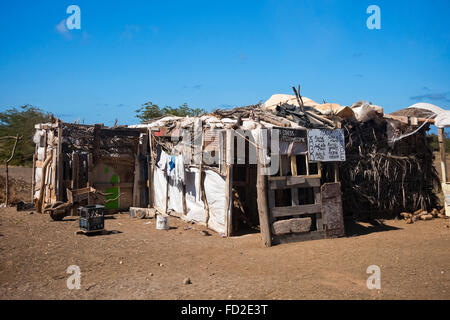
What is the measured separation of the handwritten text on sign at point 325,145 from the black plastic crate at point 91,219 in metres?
5.50

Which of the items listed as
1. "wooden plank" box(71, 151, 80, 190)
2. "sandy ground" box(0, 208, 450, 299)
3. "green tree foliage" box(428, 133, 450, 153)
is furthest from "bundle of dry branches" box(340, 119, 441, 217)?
"wooden plank" box(71, 151, 80, 190)

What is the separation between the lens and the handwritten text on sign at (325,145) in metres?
9.11

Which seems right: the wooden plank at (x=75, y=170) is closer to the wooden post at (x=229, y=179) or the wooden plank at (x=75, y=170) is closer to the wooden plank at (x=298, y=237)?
the wooden post at (x=229, y=179)

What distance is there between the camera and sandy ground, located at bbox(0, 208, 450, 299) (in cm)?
547

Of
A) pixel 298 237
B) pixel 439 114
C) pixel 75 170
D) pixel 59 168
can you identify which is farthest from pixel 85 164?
pixel 439 114

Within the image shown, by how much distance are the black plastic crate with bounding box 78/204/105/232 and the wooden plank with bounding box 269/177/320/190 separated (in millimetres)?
4530

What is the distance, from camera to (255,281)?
5930 millimetres

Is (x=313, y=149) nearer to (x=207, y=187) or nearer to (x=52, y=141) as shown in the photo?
(x=207, y=187)

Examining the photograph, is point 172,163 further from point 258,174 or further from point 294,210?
point 294,210

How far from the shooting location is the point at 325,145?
30.5 ft

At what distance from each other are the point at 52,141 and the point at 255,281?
10172 mm

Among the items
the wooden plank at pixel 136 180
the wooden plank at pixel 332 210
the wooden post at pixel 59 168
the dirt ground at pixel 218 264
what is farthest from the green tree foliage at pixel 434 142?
the wooden post at pixel 59 168

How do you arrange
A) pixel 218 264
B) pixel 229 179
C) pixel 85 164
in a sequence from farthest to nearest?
pixel 85 164 < pixel 229 179 < pixel 218 264
